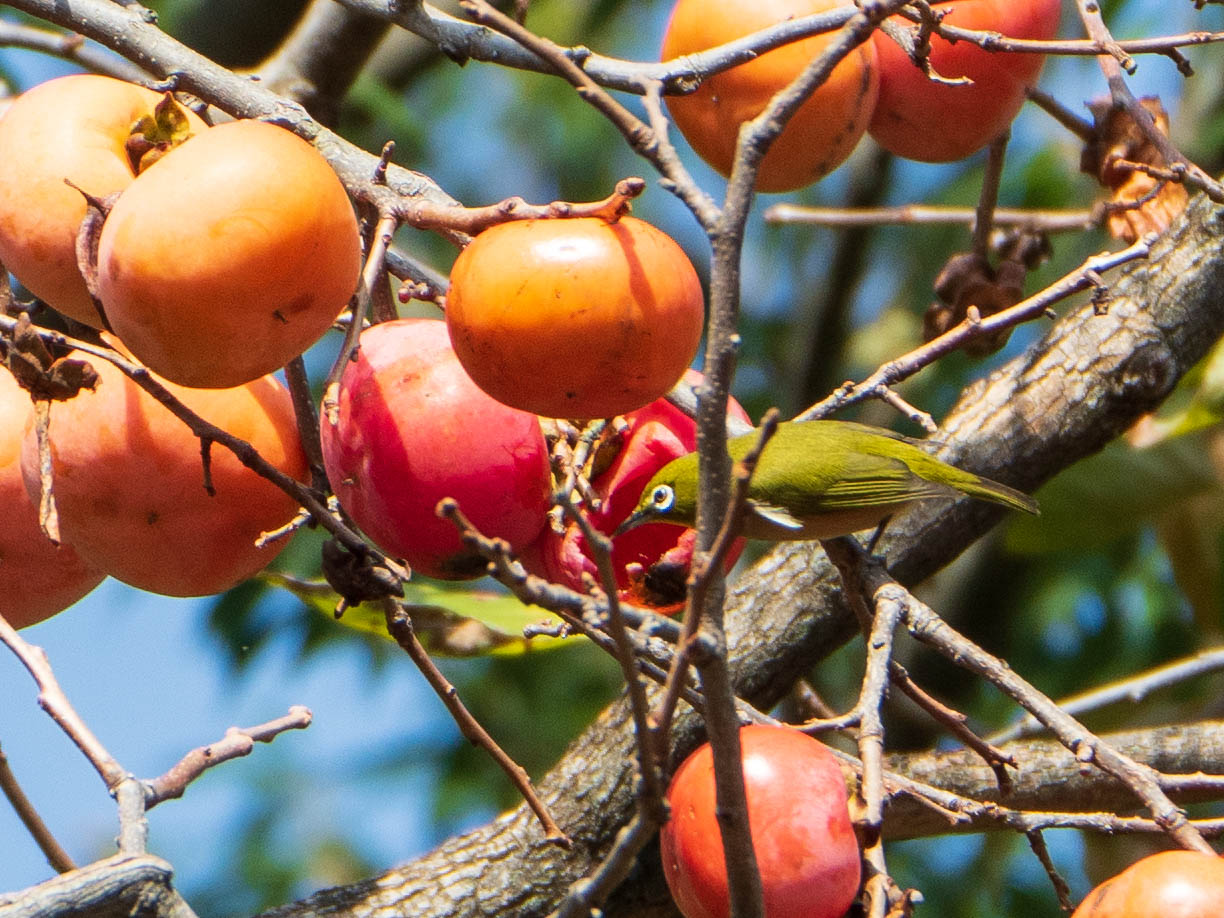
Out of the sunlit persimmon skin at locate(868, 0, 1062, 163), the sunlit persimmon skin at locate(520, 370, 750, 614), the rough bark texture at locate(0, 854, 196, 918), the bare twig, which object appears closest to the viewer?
the rough bark texture at locate(0, 854, 196, 918)

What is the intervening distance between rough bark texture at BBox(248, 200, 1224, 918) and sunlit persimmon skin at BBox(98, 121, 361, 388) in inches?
40.0

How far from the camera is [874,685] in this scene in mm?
1266

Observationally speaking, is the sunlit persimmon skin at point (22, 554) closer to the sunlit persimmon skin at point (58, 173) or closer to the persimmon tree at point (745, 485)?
the persimmon tree at point (745, 485)

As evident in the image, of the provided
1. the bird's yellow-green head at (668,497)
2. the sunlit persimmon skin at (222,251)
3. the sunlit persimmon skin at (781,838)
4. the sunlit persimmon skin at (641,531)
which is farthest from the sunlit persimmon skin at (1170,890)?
the sunlit persimmon skin at (222,251)

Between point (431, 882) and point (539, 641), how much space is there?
0.38m

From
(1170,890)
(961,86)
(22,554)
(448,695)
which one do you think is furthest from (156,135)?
(1170,890)

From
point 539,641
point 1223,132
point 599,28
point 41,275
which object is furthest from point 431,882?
point 1223,132

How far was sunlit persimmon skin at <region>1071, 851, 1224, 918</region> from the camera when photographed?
1.12 metres

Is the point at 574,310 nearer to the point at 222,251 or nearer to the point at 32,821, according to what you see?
the point at 222,251

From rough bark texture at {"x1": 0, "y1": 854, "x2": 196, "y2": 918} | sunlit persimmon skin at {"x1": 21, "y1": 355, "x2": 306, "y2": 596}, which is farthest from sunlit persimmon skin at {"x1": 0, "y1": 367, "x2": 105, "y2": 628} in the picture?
rough bark texture at {"x1": 0, "y1": 854, "x2": 196, "y2": 918}

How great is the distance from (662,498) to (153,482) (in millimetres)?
537

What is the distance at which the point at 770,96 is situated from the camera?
5.17 feet

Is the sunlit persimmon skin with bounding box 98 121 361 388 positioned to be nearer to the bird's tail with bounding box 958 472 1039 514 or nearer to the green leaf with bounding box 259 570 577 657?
the green leaf with bounding box 259 570 577 657

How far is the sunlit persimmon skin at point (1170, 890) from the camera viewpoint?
3.68ft
